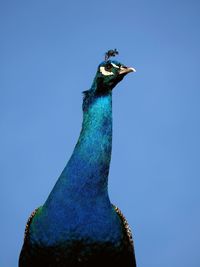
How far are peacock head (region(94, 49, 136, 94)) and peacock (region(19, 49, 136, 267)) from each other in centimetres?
64

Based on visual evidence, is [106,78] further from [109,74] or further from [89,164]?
[89,164]

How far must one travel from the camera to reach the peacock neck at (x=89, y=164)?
513cm

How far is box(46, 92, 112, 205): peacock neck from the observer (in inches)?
202

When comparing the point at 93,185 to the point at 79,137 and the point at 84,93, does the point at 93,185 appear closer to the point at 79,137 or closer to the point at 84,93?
the point at 79,137

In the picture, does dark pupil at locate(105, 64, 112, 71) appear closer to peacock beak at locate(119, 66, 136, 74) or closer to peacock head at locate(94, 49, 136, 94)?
peacock head at locate(94, 49, 136, 94)

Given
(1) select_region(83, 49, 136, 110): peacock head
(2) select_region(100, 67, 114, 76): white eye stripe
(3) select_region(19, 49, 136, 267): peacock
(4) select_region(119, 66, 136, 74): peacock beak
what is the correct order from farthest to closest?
(4) select_region(119, 66, 136, 74): peacock beak
(2) select_region(100, 67, 114, 76): white eye stripe
(1) select_region(83, 49, 136, 110): peacock head
(3) select_region(19, 49, 136, 267): peacock

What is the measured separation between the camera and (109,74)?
20.4 feet

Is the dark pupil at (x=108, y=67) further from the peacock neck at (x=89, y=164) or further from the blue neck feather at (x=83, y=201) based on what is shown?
the blue neck feather at (x=83, y=201)

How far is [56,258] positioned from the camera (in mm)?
4973

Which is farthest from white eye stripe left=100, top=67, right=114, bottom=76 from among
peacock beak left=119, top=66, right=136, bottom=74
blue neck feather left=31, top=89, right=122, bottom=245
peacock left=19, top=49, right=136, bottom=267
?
blue neck feather left=31, top=89, right=122, bottom=245

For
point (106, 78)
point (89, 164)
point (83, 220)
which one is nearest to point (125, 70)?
point (106, 78)

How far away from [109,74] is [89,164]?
159cm

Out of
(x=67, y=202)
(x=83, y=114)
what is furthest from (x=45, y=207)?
(x=83, y=114)

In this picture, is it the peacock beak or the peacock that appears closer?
the peacock
